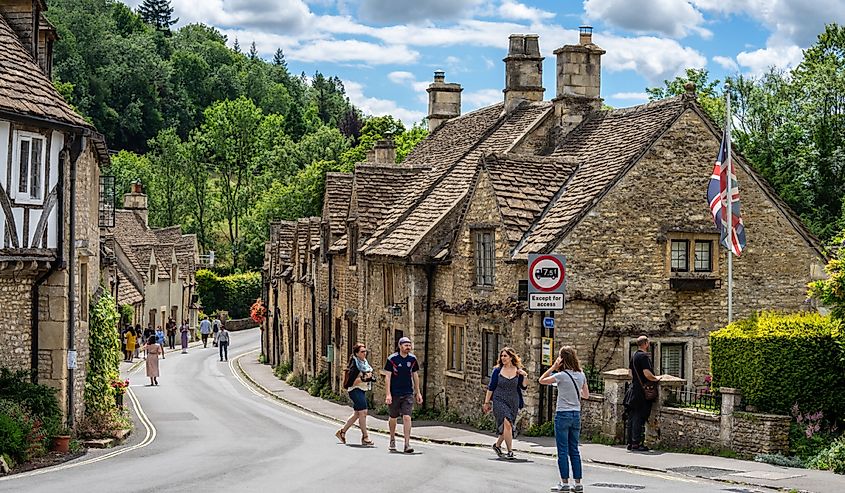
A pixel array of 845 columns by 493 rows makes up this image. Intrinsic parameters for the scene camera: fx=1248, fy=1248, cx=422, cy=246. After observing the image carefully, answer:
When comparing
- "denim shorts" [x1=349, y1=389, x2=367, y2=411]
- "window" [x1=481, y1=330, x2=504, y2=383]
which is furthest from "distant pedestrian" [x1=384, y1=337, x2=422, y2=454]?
"window" [x1=481, y1=330, x2=504, y2=383]

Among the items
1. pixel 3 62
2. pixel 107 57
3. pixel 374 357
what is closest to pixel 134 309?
pixel 374 357

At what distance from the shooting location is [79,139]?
2509 centimetres

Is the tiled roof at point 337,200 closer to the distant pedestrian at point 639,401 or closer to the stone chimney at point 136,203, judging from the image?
the distant pedestrian at point 639,401

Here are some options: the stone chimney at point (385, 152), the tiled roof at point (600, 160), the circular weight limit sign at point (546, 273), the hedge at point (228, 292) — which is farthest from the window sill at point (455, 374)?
the hedge at point (228, 292)

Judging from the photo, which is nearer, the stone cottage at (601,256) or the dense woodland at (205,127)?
the stone cottage at (601,256)

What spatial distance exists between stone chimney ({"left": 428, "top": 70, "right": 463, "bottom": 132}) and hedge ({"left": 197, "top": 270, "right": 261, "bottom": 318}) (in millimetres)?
44875

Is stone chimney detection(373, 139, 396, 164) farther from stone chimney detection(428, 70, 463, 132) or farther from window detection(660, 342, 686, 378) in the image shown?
window detection(660, 342, 686, 378)

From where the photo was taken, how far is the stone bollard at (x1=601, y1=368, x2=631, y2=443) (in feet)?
75.8

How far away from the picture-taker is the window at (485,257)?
2927cm

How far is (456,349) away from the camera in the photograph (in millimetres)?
31453

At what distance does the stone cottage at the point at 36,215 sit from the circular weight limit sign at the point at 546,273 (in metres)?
9.21

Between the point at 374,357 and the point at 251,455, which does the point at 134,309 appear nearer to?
the point at 374,357

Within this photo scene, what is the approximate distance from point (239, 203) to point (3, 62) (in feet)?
277

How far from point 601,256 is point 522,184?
10.3 feet
